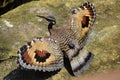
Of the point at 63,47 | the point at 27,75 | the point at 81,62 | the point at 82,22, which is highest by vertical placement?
the point at 82,22

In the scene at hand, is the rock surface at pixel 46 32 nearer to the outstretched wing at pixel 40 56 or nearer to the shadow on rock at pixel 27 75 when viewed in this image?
the shadow on rock at pixel 27 75

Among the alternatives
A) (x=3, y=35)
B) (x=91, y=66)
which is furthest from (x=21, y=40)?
(x=91, y=66)

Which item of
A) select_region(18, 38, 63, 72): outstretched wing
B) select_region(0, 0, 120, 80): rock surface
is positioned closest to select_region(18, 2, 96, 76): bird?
select_region(18, 38, 63, 72): outstretched wing

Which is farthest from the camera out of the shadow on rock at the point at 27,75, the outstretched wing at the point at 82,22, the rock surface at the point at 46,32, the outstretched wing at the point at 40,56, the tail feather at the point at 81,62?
the outstretched wing at the point at 82,22

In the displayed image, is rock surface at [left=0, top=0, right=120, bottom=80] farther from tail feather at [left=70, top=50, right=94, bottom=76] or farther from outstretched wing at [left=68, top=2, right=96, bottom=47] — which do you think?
outstretched wing at [left=68, top=2, right=96, bottom=47]

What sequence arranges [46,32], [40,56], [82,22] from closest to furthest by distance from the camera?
1. [40,56]
2. [82,22]
3. [46,32]

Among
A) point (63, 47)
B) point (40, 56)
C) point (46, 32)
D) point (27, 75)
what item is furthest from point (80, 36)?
point (27, 75)

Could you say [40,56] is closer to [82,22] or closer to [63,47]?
[63,47]

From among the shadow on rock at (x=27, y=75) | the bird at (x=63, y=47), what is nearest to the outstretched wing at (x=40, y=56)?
the bird at (x=63, y=47)

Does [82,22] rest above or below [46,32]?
above
